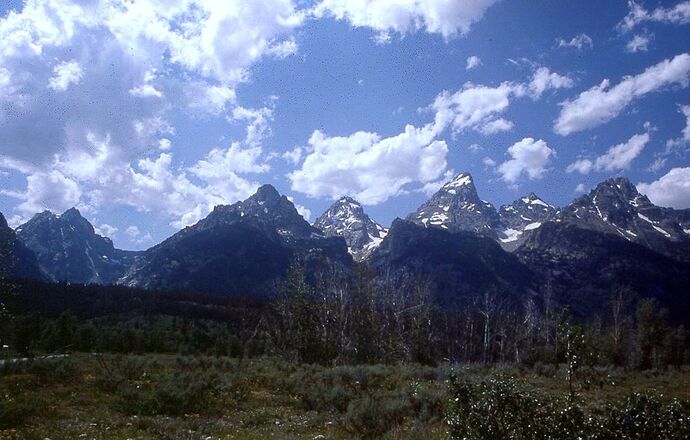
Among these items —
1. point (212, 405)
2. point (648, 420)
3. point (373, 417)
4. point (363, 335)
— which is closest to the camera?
point (648, 420)

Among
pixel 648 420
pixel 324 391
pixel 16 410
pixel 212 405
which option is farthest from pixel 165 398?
pixel 648 420

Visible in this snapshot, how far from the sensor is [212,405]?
818 inches

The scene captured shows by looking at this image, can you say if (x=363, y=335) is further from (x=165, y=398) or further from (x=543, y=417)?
(x=543, y=417)

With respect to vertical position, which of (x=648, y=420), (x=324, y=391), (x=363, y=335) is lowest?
(x=324, y=391)

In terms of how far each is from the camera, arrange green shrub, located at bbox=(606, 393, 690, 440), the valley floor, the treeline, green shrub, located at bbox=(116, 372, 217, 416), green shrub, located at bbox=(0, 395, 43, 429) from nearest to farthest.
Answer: green shrub, located at bbox=(606, 393, 690, 440)
green shrub, located at bbox=(0, 395, 43, 429)
the valley floor
green shrub, located at bbox=(116, 372, 217, 416)
the treeline

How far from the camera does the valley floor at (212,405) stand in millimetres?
15008

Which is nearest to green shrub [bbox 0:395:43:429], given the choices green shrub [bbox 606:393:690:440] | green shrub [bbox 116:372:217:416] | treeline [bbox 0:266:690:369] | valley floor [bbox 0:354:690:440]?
valley floor [bbox 0:354:690:440]

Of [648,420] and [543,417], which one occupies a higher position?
[648,420]

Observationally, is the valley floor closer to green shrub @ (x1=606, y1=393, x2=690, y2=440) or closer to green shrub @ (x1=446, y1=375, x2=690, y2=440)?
green shrub @ (x1=446, y1=375, x2=690, y2=440)

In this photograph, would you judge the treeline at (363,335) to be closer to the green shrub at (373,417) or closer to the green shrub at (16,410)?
the green shrub at (16,410)

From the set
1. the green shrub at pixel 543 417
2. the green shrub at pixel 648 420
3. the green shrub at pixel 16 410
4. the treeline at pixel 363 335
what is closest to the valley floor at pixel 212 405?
the green shrub at pixel 16 410

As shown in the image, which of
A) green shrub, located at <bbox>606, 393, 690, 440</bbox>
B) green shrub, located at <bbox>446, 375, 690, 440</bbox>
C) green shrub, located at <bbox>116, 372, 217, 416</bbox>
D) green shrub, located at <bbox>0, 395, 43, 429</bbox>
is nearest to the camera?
green shrub, located at <bbox>606, 393, 690, 440</bbox>

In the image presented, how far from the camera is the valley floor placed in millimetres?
15008

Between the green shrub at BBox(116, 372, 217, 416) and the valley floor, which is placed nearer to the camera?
the valley floor
